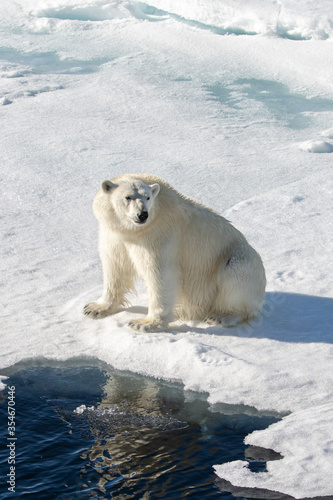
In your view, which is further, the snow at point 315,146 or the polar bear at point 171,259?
the snow at point 315,146

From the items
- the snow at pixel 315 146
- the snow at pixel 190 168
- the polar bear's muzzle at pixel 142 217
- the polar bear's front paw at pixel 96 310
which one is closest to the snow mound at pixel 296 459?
the snow at pixel 190 168

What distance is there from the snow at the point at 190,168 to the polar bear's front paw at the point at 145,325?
101mm

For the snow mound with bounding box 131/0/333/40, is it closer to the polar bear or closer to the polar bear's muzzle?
the polar bear

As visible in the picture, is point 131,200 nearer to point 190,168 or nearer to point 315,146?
point 190,168

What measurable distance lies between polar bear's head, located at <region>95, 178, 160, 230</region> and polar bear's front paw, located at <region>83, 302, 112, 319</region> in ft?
2.72

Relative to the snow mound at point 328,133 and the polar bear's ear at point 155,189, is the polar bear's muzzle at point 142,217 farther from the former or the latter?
the snow mound at point 328,133

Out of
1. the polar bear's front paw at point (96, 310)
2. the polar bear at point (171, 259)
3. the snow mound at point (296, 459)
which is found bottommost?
the snow mound at point (296, 459)

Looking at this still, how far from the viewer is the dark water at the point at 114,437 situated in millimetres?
3033

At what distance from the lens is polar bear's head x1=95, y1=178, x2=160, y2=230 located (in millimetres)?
4383

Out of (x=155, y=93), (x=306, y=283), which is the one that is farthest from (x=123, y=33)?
(x=306, y=283)

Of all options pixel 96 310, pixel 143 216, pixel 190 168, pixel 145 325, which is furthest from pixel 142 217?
pixel 190 168

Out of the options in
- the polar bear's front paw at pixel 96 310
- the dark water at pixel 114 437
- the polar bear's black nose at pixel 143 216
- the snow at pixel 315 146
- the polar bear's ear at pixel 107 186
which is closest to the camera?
the dark water at pixel 114 437

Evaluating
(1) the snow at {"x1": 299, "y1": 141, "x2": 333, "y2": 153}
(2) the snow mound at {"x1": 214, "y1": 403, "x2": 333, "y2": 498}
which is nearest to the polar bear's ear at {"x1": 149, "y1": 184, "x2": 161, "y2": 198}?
(2) the snow mound at {"x1": 214, "y1": 403, "x2": 333, "y2": 498}

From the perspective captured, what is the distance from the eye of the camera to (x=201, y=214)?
16.2 ft
